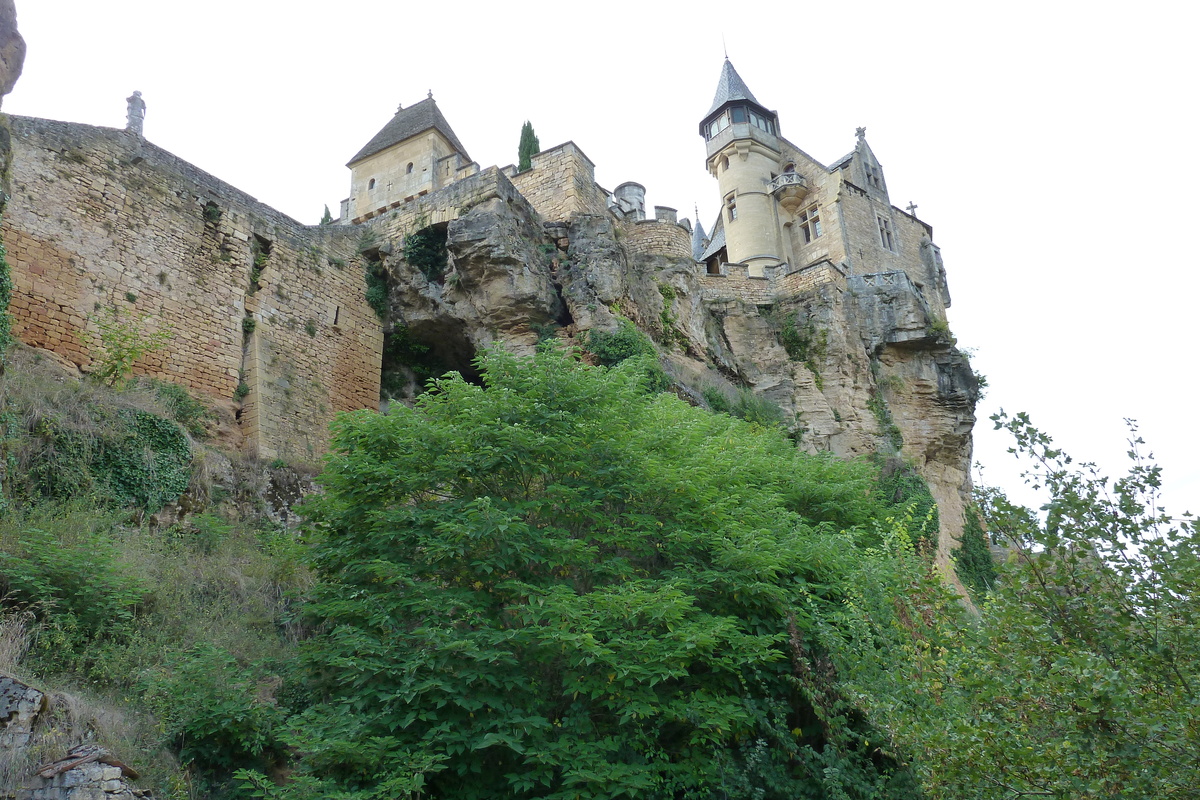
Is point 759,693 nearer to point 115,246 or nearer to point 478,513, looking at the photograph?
point 478,513

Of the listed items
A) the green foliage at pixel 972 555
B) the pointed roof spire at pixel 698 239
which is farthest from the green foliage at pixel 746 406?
the pointed roof spire at pixel 698 239

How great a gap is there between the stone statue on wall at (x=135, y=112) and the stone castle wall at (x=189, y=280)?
1.39 m

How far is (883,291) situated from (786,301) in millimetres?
2919

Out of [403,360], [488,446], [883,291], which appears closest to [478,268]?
[403,360]

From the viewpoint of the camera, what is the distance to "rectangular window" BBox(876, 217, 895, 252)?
112 ft

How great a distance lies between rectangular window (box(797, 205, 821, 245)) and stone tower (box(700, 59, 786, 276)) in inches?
38.4

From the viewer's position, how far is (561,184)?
69.6ft

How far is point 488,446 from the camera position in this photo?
340 inches

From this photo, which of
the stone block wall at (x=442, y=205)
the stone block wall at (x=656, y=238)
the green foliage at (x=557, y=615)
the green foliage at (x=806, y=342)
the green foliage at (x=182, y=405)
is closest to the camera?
the green foliage at (x=557, y=615)

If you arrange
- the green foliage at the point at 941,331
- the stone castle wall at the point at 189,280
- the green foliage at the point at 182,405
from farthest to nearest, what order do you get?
1. the green foliage at the point at 941,331
2. the green foliage at the point at 182,405
3. the stone castle wall at the point at 189,280

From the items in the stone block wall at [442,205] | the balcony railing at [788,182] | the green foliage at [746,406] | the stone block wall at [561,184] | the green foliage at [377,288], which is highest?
the balcony railing at [788,182]

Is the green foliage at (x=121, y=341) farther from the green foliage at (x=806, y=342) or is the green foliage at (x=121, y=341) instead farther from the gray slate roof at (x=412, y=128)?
the gray slate roof at (x=412, y=128)

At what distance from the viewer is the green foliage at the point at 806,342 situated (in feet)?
77.2

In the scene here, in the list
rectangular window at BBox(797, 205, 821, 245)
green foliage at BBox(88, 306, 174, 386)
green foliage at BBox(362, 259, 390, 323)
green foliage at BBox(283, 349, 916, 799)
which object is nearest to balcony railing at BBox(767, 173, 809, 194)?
rectangular window at BBox(797, 205, 821, 245)
